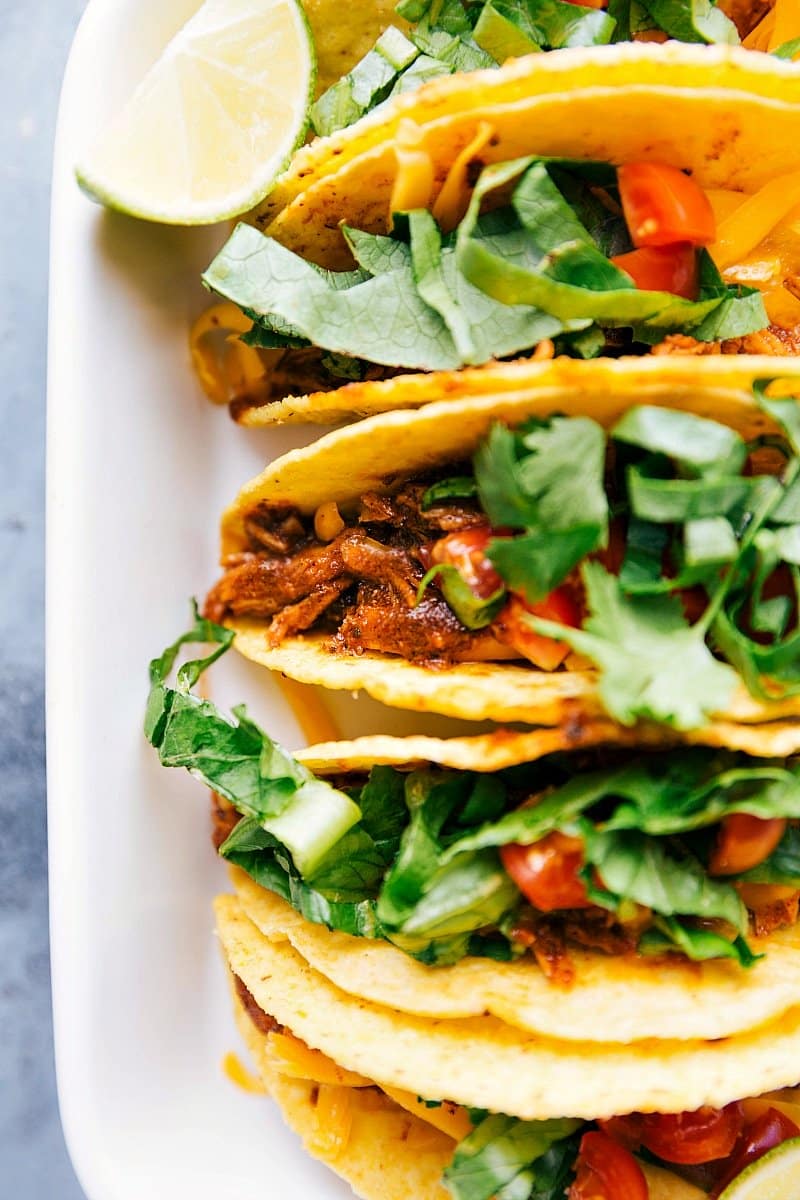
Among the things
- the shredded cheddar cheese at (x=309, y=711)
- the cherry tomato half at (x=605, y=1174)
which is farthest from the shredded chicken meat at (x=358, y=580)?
the cherry tomato half at (x=605, y=1174)

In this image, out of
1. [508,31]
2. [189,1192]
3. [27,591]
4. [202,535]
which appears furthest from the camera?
[27,591]

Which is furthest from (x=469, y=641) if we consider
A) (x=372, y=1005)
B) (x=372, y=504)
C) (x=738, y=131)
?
(x=738, y=131)

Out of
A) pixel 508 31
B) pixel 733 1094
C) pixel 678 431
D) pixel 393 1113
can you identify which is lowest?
pixel 393 1113

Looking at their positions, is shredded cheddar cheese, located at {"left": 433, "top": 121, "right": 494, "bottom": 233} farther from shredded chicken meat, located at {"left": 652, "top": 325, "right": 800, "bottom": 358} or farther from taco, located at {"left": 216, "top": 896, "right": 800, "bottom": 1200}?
taco, located at {"left": 216, "top": 896, "right": 800, "bottom": 1200}

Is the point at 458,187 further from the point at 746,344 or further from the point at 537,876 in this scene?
the point at 537,876

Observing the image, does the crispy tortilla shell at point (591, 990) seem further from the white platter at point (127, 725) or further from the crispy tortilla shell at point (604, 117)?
the crispy tortilla shell at point (604, 117)

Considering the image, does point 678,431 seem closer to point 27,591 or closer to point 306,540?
point 306,540
